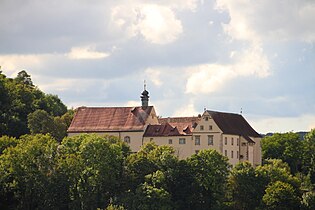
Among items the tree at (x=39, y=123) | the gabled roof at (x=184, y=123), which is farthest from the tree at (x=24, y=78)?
the gabled roof at (x=184, y=123)

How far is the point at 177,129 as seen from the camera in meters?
107

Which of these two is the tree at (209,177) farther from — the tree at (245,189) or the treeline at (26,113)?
the treeline at (26,113)

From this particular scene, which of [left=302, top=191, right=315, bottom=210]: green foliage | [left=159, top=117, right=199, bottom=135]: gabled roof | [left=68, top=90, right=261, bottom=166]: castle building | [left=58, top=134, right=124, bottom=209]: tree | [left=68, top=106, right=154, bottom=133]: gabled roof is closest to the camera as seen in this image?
[left=58, top=134, right=124, bottom=209]: tree

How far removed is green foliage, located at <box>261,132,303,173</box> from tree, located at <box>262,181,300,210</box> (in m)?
27.5

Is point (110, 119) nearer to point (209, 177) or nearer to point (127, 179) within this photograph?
point (127, 179)

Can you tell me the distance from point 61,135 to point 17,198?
26613 millimetres

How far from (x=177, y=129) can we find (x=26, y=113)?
81.0 ft

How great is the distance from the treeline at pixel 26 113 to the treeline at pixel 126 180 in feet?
45.5

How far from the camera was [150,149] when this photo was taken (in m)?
103

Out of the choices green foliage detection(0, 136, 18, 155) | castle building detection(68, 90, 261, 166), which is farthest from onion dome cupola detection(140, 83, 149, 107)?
green foliage detection(0, 136, 18, 155)

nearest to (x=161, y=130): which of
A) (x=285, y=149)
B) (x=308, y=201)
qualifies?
(x=308, y=201)

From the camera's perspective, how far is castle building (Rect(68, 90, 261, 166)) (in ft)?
347

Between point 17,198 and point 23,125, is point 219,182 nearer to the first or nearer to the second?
point 17,198

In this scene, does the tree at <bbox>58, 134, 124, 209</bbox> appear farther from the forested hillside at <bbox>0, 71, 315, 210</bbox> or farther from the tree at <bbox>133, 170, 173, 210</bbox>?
the tree at <bbox>133, 170, 173, 210</bbox>
